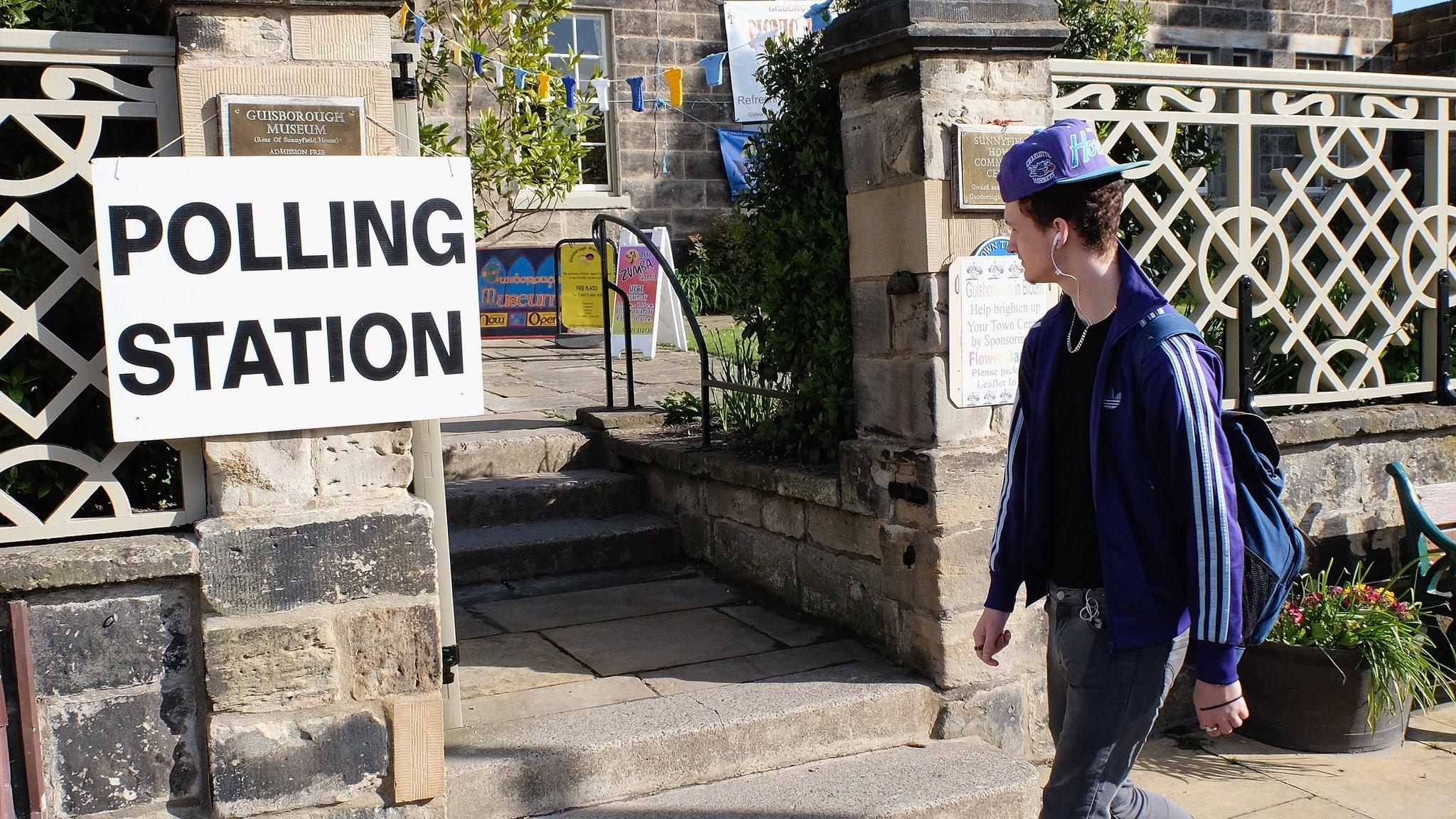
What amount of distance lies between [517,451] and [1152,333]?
13.3ft

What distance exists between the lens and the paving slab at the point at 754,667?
388 cm

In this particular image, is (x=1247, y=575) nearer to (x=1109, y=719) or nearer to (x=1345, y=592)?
(x=1109, y=719)

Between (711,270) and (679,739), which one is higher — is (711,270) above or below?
above

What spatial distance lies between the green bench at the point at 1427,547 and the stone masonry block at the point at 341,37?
153 inches

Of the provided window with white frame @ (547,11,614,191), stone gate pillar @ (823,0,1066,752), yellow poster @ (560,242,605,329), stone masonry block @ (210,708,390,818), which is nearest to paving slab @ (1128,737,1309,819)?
stone gate pillar @ (823,0,1066,752)

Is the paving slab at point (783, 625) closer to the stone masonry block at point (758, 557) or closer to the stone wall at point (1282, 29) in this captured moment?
the stone masonry block at point (758, 557)

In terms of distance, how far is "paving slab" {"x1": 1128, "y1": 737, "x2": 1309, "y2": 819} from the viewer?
151 inches

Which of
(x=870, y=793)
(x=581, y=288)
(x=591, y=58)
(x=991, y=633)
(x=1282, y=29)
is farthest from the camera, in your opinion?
(x=1282, y=29)

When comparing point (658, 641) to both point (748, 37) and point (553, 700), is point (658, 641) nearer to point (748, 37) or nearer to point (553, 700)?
point (553, 700)

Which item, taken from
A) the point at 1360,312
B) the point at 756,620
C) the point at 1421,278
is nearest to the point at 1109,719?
the point at 756,620

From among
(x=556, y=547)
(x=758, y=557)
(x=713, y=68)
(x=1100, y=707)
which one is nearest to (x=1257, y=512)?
(x=1100, y=707)

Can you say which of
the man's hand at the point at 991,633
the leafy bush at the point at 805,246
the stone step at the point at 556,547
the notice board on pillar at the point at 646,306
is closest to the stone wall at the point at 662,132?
the notice board on pillar at the point at 646,306

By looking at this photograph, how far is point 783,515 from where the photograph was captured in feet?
15.4

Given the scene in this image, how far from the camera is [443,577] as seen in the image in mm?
3527
